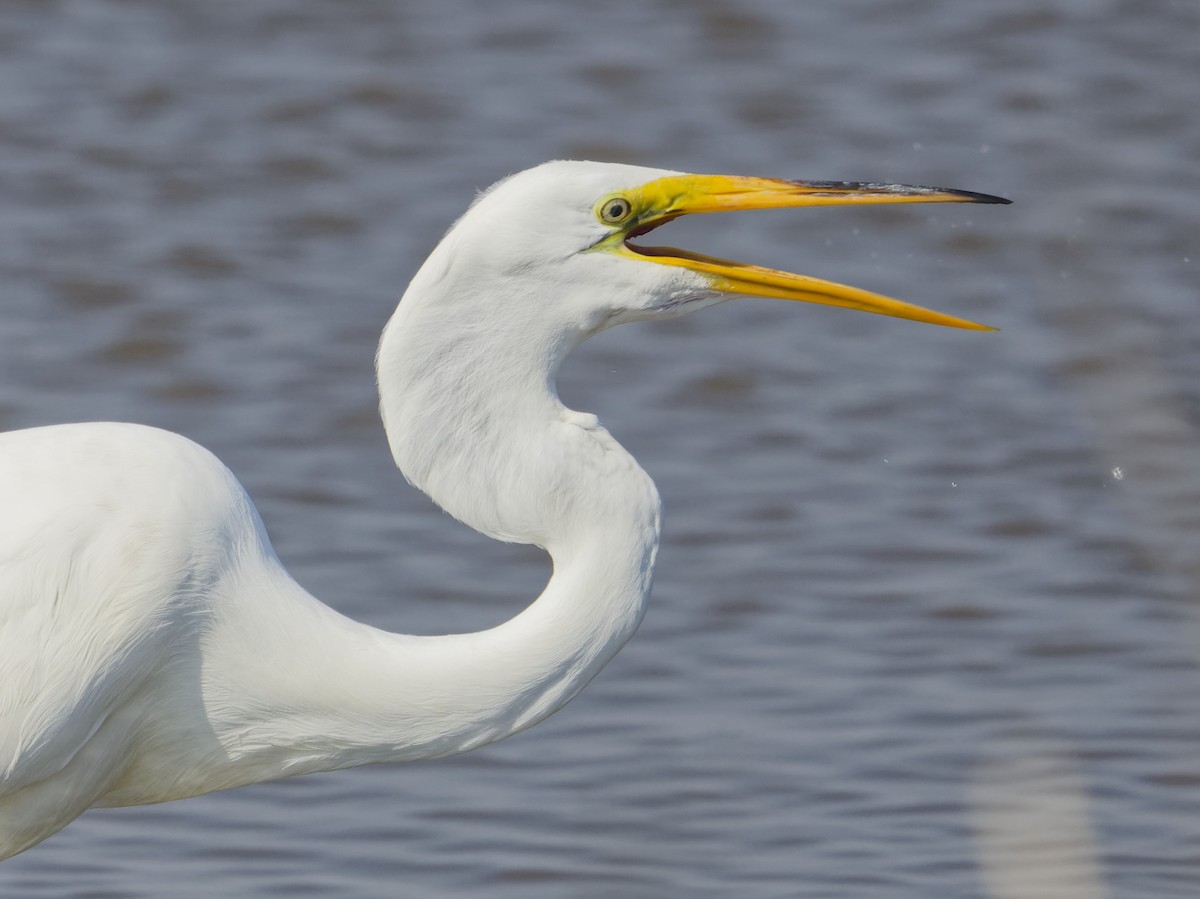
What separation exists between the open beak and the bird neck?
0.85 feet

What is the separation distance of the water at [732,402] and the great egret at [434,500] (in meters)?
0.78

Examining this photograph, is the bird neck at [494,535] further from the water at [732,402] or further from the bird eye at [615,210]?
the water at [732,402]

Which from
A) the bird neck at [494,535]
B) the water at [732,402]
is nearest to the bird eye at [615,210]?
the bird neck at [494,535]

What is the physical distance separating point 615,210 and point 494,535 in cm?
60

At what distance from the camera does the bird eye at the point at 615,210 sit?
3.60 m

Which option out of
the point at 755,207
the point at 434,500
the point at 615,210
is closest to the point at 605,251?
the point at 615,210

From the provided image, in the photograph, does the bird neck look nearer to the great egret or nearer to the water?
the great egret

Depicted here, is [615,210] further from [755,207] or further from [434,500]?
[434,500]

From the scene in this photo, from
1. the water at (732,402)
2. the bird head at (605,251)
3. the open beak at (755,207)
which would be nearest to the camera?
the bird head at (605,251)

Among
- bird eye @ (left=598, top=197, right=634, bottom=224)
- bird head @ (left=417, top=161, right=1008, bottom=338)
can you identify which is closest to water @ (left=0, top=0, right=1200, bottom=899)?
bird head @ (left=417, top=161, right=1008, bottom=338)

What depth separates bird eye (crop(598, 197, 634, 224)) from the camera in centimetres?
360

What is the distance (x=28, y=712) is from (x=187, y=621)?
1.04 feet

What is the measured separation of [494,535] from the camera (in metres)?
3.71

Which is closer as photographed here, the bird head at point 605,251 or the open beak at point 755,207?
the bird head at point 605,251
